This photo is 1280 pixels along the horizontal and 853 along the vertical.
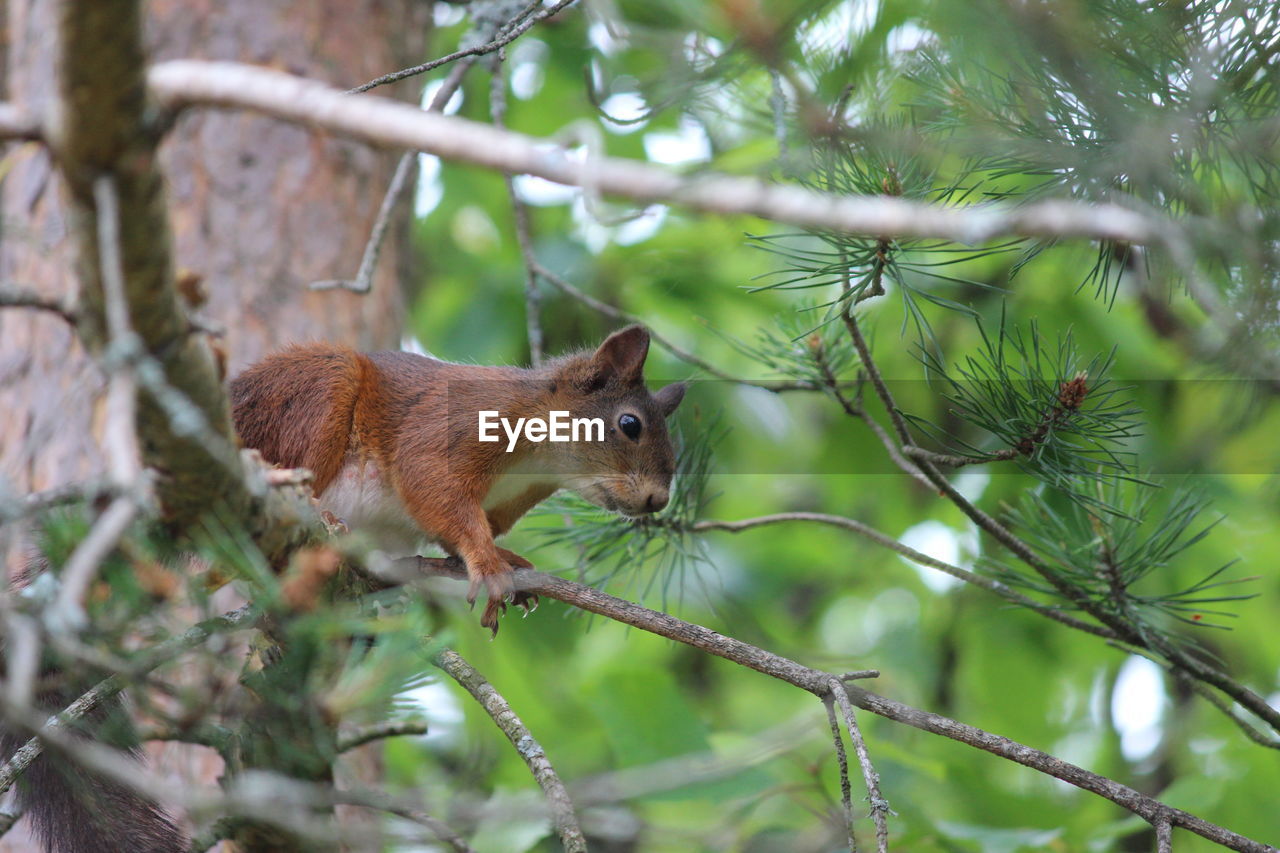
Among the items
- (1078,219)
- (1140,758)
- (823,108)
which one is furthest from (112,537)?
(1140,758)

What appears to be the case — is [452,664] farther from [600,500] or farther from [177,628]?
[600,500]

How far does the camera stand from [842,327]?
2406 millimetres

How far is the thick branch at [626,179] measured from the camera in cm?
76

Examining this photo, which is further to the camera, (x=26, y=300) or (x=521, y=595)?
(x=521, y=595)

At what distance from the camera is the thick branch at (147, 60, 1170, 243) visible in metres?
0.76

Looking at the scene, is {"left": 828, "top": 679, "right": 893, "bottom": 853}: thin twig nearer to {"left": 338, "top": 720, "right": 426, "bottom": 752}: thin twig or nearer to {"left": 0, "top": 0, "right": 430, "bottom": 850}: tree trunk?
{"left": 338, "top": 720, "right": 426, "bottom": 752}: thin twig

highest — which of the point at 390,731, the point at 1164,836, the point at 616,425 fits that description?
the point at 616,425

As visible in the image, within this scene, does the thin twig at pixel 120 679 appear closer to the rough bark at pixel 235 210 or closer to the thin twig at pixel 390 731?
the thin twig at pixel 390 731

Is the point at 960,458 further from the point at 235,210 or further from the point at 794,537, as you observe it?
the point at 794,537

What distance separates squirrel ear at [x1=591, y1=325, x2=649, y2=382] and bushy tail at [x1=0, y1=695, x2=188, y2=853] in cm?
145

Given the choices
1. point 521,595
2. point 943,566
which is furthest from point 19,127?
point 943,566

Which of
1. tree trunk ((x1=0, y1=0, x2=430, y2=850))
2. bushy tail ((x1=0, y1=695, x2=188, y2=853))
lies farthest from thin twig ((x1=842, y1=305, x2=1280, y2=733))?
tree trunk ((x1=0, y1=0, x2=430, y2=850))

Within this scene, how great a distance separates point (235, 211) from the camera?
299 cm

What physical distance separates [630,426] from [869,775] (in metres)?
1.35
